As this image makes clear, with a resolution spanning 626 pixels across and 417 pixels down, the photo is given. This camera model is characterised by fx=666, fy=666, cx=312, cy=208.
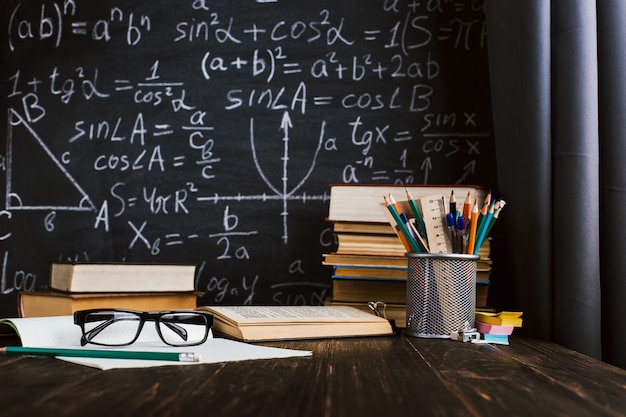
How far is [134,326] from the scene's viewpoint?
95 cm

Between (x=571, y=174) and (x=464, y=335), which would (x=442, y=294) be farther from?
(x=571, y=174)

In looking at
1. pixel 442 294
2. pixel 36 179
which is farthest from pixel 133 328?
pixel 36 179

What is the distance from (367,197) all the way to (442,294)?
321mm

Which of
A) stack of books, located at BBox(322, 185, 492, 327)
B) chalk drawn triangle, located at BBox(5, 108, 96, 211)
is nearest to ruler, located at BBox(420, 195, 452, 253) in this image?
stack of books, located at BBox(322, 185, 492, 327)

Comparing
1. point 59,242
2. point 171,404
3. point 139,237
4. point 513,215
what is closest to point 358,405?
point 171,404

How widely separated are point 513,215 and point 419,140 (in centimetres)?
38

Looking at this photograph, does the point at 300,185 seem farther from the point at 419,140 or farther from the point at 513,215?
the point at 513,215

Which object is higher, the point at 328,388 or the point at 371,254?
the point at 371,254

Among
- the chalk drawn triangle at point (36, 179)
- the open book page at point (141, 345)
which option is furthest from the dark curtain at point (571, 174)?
the chalk drawn triangle at point (36, 179)

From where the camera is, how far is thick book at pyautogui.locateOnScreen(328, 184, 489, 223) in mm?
1343

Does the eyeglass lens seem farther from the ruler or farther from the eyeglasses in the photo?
the ruler

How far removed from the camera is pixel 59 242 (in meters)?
1.69

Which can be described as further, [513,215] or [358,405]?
[513,215]

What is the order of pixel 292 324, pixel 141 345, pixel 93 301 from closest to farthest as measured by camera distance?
pixel 141 345 < pixel 292 324 < pixel 93 301
